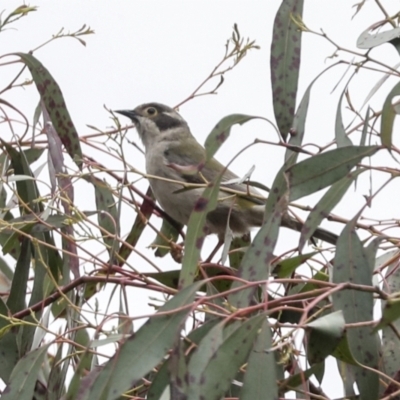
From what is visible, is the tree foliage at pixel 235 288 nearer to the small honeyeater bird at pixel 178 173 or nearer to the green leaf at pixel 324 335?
the green leaf at pixel 324 335

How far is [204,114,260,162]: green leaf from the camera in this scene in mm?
2656

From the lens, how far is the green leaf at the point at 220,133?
8.71ft

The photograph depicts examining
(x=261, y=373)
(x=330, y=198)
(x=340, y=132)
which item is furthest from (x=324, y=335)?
Result: (x=340, y=132)

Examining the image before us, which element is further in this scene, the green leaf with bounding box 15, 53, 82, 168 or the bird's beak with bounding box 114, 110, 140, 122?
the bird's beak with bounding box 114, 110, 140, 122

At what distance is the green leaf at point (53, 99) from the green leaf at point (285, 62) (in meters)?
0.78

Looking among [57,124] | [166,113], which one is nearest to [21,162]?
[57,124]

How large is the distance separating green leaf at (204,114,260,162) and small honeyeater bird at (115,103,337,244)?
142 centimetres

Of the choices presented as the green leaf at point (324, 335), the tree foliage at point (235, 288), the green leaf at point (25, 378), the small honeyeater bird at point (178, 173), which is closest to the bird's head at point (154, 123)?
the small honeyeater bird at point (178, 173)

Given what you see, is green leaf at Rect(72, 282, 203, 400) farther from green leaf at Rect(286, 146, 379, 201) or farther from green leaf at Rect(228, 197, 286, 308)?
green leaf at Rect(286, 146, 379, 201)

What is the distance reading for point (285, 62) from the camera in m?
3.04

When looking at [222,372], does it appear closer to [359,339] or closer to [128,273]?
[359,339]

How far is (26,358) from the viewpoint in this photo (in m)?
2.75

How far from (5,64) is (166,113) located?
2456 mm

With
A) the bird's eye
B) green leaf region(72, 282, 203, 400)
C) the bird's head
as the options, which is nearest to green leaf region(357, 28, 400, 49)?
green leaf region(72, 282, 203, 400)
